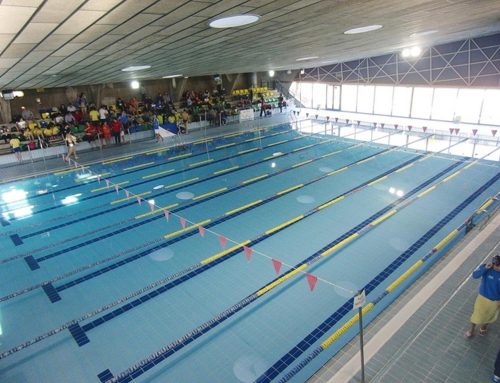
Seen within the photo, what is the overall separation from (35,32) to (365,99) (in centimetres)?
2027

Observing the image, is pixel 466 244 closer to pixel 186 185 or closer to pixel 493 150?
pixel 186 185

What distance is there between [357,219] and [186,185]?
16.2 feet

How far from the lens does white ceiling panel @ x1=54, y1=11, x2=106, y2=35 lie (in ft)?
10.6

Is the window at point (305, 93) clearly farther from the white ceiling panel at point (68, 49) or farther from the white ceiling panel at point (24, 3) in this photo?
Result: the white ceiling panel at point (24, 3)

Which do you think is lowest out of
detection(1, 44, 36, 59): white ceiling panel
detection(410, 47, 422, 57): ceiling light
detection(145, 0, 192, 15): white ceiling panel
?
detection(1, 44, 36, 59): white ceiling panel

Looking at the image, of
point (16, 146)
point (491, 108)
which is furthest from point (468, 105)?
point (16, 146)

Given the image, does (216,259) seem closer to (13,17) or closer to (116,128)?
(13,17)

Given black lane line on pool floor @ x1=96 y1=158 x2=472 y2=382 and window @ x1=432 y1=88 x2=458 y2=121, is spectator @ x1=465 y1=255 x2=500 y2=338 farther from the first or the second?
window @ x1=432 y1=88 x2=458 y2=121

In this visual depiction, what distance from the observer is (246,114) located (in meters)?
20.1

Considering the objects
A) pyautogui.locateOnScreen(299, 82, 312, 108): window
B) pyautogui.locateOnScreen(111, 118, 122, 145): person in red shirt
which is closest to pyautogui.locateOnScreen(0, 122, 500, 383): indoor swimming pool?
pyautogui.locateOnScreen(111, 118, 122, 145): person in red shirt

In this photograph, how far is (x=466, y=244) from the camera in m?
5.43

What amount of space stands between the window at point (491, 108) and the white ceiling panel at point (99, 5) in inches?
693

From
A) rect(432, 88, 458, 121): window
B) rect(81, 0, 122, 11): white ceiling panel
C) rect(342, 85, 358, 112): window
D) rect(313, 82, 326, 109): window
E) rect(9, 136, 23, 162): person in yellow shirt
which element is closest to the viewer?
rect(81, 0, 122, 11): white ceiling panel

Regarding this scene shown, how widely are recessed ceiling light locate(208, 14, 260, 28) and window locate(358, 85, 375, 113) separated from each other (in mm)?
17589
